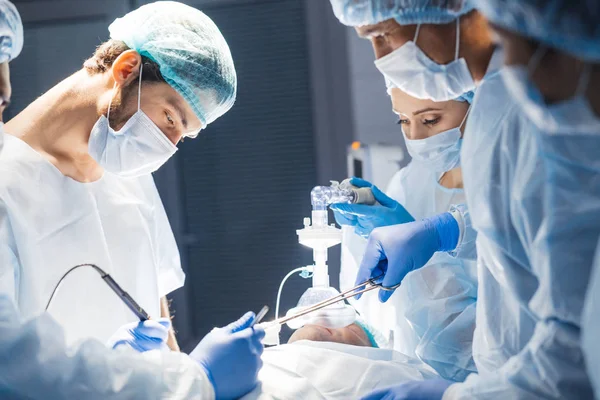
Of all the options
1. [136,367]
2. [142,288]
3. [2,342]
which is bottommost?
[142,288]

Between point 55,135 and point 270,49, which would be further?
point 270,49

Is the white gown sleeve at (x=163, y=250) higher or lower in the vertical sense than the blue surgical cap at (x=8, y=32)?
lower

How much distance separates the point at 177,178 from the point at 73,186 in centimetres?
168

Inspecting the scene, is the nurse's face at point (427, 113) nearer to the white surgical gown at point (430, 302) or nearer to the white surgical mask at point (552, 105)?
the white surgical gown at point (430, 302)

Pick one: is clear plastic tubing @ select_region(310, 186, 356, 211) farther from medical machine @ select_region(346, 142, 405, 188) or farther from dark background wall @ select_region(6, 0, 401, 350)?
dark background wall @ select_region(6, 0, 401, 350)

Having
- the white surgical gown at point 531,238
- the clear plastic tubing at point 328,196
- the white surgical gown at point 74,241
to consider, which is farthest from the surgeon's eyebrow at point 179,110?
the white surgical gown at point 531,238

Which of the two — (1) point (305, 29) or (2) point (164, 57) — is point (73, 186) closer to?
(2) point (164, 57)

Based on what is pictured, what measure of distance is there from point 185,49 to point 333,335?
110cm

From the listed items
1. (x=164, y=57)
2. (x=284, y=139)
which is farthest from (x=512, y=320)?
(x=284, y=139)

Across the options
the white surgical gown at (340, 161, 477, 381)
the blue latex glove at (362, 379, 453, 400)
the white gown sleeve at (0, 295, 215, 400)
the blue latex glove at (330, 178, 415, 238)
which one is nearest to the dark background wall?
the white surgical gown at (340, 161, 477, 381)

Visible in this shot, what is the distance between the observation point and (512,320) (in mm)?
1195

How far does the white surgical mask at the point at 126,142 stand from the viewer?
1.85 metres

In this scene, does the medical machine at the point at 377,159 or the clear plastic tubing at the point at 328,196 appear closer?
the clear plastic tubing at the point at 328,196

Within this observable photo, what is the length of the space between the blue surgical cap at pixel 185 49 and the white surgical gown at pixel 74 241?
0.47m
